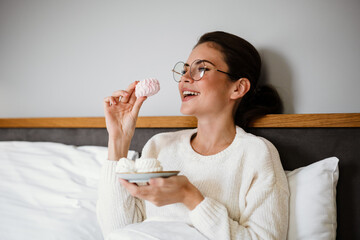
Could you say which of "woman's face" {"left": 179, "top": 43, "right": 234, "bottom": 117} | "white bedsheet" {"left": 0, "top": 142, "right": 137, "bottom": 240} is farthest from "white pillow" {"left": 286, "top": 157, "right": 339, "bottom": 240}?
"white bedsheet" {"left": 0, "top": 142, "right": 137, "bottom": 240}

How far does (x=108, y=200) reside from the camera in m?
1.25

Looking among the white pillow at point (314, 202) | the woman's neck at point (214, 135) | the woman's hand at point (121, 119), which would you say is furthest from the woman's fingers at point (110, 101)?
the white pillow at point (314, 202)

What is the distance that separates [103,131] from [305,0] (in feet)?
4.43

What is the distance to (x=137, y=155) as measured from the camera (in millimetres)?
1687

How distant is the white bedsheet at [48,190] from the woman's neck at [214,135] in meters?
0.48

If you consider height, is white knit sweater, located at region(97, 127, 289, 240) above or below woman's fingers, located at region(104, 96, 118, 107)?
below

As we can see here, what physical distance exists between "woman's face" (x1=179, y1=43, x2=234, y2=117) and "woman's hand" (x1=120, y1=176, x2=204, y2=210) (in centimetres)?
36

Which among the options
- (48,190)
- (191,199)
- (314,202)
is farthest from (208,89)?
(48,190)

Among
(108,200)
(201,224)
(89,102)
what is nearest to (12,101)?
(89,102)

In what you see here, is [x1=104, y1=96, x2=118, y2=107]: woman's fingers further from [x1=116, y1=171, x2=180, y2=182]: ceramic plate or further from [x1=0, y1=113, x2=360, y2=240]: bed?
[x1=116, y1=171, x2=180, y2=182]: ceramic plate

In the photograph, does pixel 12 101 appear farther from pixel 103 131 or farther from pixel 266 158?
pixel 266 158

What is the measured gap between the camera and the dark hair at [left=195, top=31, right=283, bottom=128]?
1315 mm

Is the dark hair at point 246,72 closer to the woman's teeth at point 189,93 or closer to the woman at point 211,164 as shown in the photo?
the woman at point 211,164

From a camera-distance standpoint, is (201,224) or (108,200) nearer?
(201,224)
